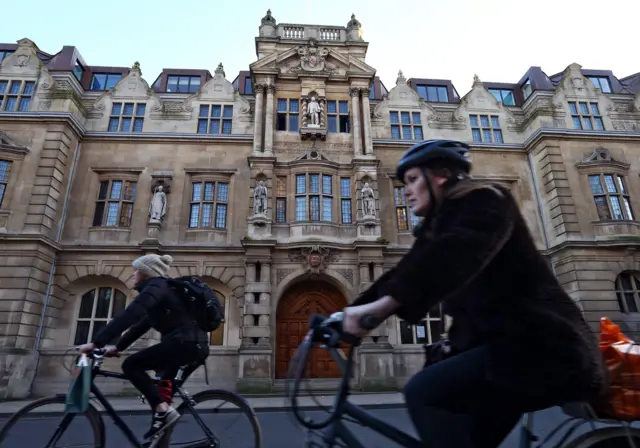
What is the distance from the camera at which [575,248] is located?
14.8 metres

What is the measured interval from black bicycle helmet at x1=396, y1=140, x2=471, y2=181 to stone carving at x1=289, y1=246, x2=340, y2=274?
39.3ft

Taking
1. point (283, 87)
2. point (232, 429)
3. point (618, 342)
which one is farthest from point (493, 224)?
point (283, 87)

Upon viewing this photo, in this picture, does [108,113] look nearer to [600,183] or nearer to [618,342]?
[618,342]

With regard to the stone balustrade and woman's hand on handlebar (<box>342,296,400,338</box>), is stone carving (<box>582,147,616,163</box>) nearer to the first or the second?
the stone balustrade

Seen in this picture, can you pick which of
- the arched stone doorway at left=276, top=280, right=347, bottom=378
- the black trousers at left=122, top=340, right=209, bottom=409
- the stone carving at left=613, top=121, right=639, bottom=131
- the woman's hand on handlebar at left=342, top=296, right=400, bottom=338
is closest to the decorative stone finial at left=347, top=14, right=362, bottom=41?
the arched stone doorway at left=276, top=280, right=347, bottom=378

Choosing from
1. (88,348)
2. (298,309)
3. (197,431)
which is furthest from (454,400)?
(298,309)

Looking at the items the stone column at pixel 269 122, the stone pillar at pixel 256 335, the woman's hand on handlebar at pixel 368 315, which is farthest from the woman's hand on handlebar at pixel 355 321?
the stone column at pixel 269 122

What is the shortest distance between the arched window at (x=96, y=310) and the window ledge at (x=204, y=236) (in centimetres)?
320

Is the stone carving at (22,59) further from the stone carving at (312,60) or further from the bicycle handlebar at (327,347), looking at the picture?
the bicycle handlebar at (327,347)

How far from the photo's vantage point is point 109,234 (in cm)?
1462

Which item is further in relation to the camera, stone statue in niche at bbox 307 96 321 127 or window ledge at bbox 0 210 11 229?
stone statue in niche at bbox 307 96 321 127

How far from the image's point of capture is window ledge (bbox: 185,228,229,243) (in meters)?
14.8

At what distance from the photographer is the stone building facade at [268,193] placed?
13336mm

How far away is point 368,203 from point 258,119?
5894mm
